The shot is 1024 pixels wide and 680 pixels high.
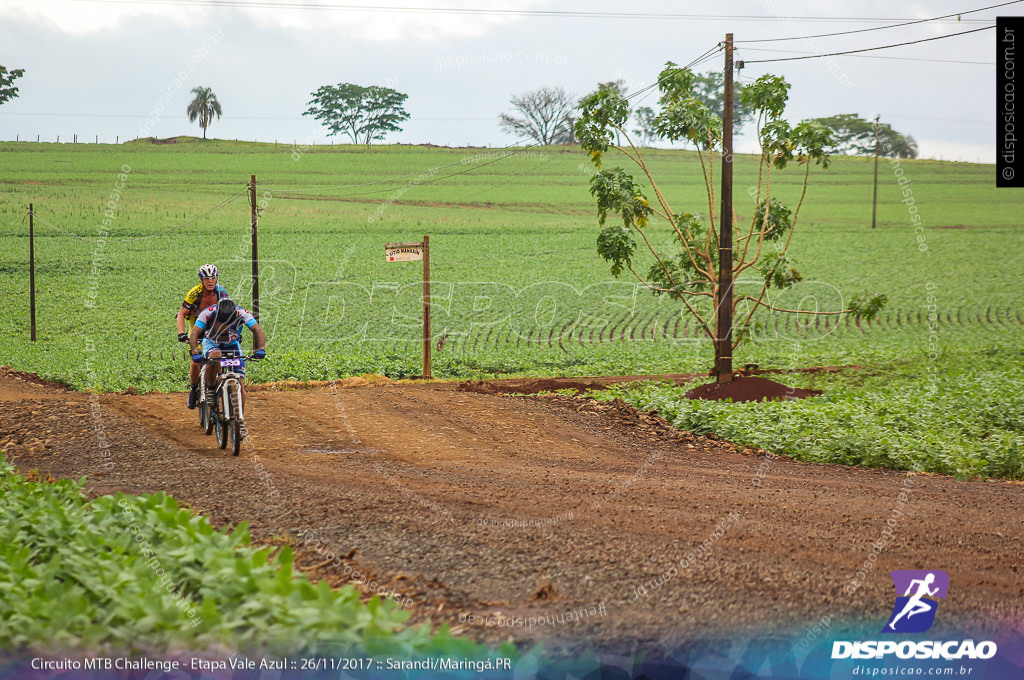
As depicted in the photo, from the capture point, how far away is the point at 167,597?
167 inches

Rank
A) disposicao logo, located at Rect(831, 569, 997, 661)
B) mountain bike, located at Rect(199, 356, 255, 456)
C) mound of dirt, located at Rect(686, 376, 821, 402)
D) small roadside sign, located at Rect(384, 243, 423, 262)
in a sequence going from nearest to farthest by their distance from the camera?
disposicao logo, located at Rect(831, 569, 997, 661), mountain bike, located at Rect(199, 356, 255, 456), mound of dirt, located at Rect(686, 376, 821, 402), small roadside sign, located at Rect(384, 243, 423, 262)

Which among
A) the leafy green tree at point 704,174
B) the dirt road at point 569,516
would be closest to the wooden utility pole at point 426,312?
the leafy green tree at point 704,174

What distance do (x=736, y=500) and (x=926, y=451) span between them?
14.7ft

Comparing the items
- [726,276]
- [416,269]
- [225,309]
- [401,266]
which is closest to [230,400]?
[225,309]

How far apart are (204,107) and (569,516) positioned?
37.3m

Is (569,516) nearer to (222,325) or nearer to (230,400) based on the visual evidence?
(230,400)

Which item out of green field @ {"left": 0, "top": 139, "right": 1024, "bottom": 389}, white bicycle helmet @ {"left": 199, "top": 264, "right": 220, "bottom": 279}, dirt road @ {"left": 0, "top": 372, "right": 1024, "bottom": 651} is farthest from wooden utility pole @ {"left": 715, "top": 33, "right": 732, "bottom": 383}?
white bicycle helmet @ {"left": 199, "top": 264, "right": 220, "bottom": 279}

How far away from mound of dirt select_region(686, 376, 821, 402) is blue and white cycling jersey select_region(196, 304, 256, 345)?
9.19 meters

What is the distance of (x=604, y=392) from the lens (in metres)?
17.0

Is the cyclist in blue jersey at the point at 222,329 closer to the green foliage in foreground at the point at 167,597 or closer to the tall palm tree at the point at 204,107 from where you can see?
the green foliage in foreground at the point at 167,597

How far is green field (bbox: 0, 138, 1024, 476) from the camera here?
24.7 m

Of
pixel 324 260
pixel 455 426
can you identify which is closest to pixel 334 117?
pixel 324 260

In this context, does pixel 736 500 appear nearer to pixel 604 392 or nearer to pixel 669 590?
pixel 669 590

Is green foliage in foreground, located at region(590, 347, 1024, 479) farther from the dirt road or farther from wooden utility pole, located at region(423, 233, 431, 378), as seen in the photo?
wooden utility pole, located at region(423, 233, 431, 378)
